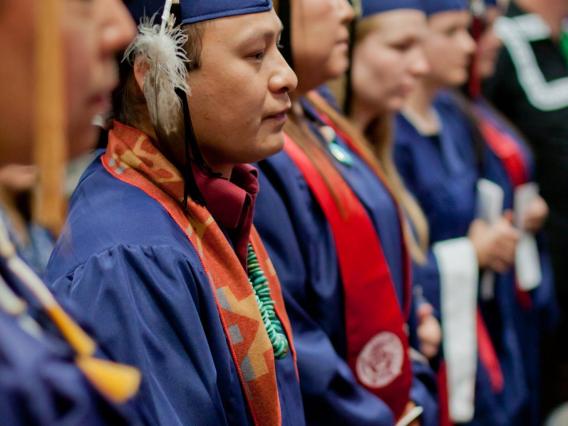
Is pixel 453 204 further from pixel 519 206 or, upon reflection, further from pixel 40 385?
pixel 40 385

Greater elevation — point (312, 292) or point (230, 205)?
point (230, 205)

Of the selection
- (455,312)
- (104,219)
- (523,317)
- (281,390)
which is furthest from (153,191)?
(523,317)

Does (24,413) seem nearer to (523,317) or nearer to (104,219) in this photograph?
(104,219)

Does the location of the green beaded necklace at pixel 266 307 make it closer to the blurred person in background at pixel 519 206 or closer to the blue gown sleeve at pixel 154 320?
the blue gown sleeve at pixel 154 320

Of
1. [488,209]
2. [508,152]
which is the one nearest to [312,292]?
[488,209]

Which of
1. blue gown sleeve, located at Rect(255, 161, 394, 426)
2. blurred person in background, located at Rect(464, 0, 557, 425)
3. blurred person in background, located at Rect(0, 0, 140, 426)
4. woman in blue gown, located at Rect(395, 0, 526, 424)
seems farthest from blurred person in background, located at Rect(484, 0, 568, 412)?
blurred person in background, located at Rect(0, 0, 140, 426)

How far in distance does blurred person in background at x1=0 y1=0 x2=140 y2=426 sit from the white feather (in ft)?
1.89

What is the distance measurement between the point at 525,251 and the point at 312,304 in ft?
6.15

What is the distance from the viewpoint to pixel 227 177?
1.92m

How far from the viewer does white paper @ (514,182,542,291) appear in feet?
13.2

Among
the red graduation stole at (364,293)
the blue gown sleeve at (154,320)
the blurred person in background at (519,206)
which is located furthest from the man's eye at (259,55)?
the blurred person in background at (519,206)

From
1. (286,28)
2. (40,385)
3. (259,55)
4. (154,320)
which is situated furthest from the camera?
(286,28)

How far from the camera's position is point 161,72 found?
5.74ft

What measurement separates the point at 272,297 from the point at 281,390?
0.54ft
